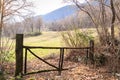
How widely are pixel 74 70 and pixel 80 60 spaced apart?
296 cm

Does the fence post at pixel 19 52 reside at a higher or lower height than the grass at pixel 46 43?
higher

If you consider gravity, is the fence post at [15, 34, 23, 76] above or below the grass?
above

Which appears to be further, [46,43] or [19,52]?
[46,43]

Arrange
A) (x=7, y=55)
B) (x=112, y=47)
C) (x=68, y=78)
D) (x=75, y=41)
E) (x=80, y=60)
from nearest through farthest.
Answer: (x=68, y=78)
(x=7, y=55)
(x=112, y=47)
(x=80, y=60)
(x=75, y=41)

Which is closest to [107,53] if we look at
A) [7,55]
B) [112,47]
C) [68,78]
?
[112,47]

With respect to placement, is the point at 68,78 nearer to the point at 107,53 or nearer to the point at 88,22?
the point at 107,53

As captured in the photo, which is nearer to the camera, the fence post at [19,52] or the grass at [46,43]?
the fence post at [19,52]

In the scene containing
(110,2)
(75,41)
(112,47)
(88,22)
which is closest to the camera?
(112,47)

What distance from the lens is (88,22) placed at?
61.7ft

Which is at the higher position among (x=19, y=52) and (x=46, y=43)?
(x=19, y=52)

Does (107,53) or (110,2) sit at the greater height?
(110,2)

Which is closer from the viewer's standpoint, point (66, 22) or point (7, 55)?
Result: point (7, 55)

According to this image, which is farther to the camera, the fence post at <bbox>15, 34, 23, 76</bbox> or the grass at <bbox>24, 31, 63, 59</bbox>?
the grass at <bbox>24, 31, 63, 59</bbox>

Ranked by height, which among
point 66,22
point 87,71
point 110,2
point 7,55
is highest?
point 110,2
